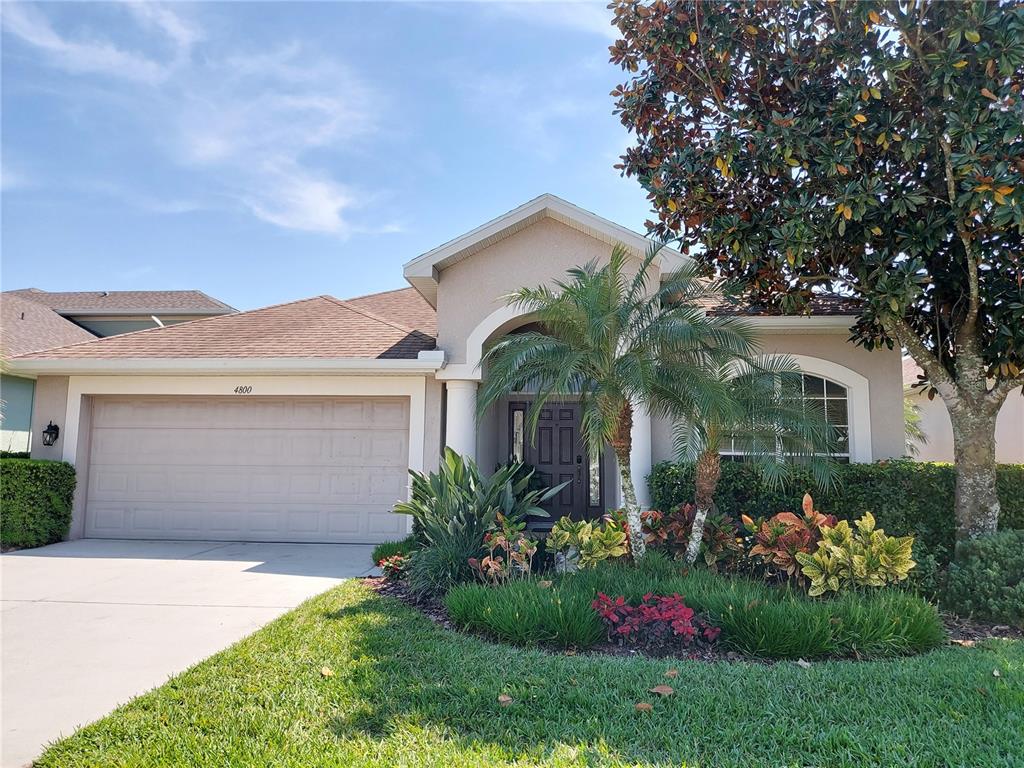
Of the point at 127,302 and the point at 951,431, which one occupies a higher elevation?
the point at 127,302

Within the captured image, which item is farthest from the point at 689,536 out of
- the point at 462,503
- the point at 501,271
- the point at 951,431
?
the point at 951,431

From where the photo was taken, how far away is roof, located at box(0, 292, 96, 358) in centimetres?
1570

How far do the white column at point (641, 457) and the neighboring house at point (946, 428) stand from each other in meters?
10.6

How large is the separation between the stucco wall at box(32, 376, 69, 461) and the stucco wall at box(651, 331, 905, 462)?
10852 mm

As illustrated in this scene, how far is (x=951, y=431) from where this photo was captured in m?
17.3

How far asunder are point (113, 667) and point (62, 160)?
12059mm

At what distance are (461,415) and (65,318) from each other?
1632 centimetres

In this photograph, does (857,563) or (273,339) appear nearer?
(857,563)

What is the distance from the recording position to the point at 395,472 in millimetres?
11273

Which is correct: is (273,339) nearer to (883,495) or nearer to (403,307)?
(403,307)

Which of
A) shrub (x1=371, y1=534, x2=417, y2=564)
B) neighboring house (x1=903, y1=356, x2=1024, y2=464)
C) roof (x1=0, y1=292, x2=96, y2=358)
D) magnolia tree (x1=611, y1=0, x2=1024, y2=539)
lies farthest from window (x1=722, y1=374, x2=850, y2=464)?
roof (x1=0, y1=292, x2=96, y2=358)

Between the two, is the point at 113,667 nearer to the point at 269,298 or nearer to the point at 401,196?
Result: the point at 401,196

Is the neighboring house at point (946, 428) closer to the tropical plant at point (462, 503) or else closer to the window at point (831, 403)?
the window at point (831, 403)

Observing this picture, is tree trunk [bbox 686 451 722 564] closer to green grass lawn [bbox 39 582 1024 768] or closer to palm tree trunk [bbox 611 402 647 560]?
palm tree trunk [bbox 611 402 647 560]
